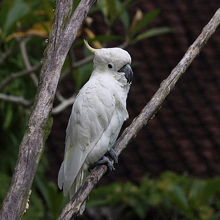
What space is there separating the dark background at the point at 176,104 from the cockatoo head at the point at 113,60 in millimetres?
2369

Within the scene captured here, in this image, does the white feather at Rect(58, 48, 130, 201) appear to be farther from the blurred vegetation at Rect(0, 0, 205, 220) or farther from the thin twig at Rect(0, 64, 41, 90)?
the thin twig at Rect(0, 64, 41, 90)

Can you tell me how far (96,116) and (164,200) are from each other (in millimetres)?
Result: 1952

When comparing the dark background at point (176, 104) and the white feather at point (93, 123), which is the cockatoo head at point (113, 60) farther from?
the dark background at point (176, 104)

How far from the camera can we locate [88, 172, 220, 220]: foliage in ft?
12.1

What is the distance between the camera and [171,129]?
15.4ft

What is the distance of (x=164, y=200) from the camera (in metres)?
4.04

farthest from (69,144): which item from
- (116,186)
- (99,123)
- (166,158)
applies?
(166,158)

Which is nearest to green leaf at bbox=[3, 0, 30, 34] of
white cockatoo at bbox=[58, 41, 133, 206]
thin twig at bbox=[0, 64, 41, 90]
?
thin twig at bbox=[0, 64, 41, 90]

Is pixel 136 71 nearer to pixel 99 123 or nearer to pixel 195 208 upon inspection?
pixel 195 208

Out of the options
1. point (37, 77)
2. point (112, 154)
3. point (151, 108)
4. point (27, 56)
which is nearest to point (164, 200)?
point (37, 77)

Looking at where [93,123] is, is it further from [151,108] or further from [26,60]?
[26,60]


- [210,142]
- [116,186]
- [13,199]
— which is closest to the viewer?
[13,199]

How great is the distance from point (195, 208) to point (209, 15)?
5.03 feet

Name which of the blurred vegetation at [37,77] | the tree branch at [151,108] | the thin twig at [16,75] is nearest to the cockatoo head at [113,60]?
the tree branch at [151,108]
